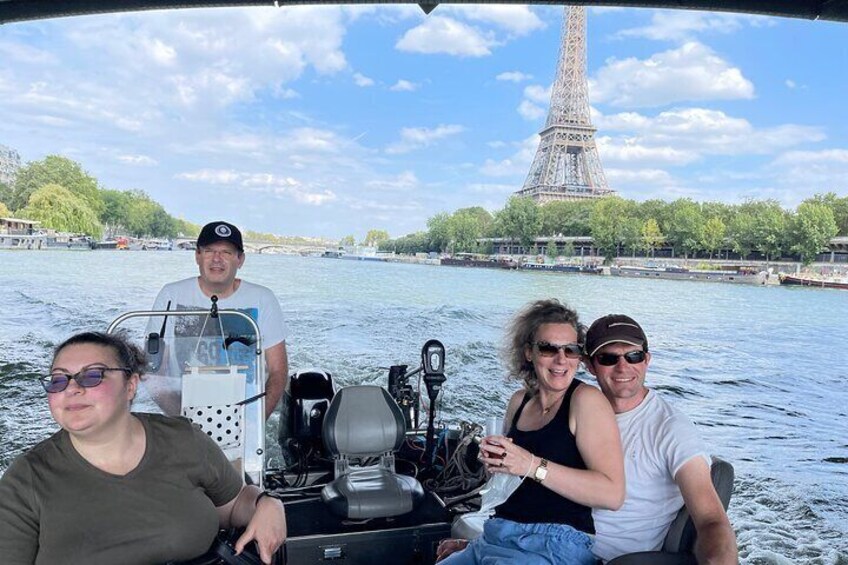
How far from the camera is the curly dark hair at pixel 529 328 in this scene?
2.05 meters

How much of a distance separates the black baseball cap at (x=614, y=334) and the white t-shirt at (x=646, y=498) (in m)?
0.23

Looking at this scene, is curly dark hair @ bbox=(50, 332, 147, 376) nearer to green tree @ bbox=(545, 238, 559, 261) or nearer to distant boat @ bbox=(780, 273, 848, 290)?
distant boat @ bbox=(780, 273, 848, 290)

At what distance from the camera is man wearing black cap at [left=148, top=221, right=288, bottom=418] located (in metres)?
2.82

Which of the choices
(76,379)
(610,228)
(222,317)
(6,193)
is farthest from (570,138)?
(76,379)

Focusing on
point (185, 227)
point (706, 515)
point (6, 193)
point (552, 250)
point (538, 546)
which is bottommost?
point (538, 546)

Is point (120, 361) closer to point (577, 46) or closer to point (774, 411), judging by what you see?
point (774, 411)

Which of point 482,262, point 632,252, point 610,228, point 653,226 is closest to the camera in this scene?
point 653,226

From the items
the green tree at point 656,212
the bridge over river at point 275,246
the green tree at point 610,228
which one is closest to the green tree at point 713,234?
the green tree at point 656,212

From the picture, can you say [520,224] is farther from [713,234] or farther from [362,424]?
[362,424]

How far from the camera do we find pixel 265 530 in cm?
170

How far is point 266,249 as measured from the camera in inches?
1283

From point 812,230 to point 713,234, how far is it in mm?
5594

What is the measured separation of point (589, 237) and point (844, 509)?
4290 centimetres

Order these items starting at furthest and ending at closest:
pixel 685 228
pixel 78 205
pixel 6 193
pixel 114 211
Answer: pixel 114 211 < pixel 685 228 < pixel 6 193 < pixel 78 205
